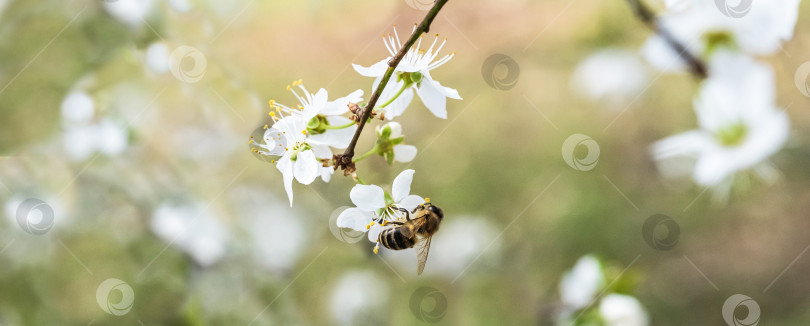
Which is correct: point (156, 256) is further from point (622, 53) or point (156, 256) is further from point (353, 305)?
point (622, 53)

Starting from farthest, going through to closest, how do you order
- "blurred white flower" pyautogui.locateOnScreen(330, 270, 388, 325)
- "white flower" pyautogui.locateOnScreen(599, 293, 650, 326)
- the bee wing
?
1. "blurred white flower" pyautogui.locateOnScreen(330, 270, 388, 325)
2. "white flower" pyautogui.locateOnScreen(599, 293, 650, 326)
3. the bee wing

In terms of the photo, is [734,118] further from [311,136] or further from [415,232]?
[311,136]

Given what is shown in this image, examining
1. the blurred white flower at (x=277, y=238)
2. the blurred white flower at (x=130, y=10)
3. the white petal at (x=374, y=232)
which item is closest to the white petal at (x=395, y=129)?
the white petal at (x=374, y=232)

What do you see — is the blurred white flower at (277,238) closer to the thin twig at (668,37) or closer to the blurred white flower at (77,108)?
the blurred white flower at (77,108)

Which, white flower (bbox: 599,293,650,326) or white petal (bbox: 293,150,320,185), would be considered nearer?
white petal (bbox: 293,150,320,185)

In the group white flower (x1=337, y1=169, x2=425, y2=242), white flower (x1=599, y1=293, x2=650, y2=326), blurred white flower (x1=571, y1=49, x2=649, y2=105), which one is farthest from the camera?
blurred white flower (x1=571, y1=49, x2=649, y2=105)

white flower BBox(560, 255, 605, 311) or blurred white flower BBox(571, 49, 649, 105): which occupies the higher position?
blurred white flower BBox(571, 49, 649, 105)

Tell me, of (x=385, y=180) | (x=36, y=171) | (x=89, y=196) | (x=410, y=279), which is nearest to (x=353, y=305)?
(x=410, y=279)

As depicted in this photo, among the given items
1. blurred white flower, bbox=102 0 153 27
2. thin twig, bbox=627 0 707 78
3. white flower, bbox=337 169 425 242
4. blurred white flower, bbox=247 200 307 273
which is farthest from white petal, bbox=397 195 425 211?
blurred white flower, bbox=102 0 153 27

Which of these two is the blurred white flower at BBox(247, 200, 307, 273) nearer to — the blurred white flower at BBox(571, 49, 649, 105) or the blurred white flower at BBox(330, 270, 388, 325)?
the blurred white flower at BBox(330, 270, 388, 325)
